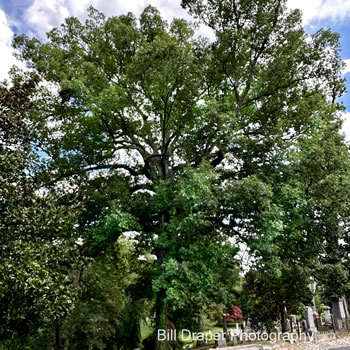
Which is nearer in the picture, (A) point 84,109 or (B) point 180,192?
(B) point 180,192


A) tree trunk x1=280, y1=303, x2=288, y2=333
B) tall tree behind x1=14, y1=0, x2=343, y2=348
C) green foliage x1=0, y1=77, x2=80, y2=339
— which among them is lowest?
tree trunk x1=280, y1=303, x2=288, y2=333

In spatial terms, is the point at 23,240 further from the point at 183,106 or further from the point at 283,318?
the point at 283,318

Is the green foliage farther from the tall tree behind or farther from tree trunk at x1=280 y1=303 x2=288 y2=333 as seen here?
tree trunk at x1=280 y1=303 x2=288 y2=333

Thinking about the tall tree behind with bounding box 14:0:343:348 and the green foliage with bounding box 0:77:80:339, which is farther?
the tall tree behind with bounding box 14:0:343:348

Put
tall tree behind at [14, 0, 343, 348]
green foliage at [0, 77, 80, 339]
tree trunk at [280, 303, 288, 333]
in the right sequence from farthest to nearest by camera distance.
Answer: tree trunk at [280, 303, 288, 333], tall tree behind at [14, 0, 343, 348], green foliage at [0, 77, 80, 339]

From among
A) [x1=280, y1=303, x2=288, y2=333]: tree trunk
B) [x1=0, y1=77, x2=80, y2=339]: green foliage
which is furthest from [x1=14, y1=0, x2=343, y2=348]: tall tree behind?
[x1=280, y1=303, x2=288, y2=333]: tree trunk

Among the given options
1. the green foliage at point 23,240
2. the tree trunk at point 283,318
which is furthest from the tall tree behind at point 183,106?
the tree trunk at point 283,318

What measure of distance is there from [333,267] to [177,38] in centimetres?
1217

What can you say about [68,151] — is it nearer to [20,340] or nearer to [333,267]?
[20,340]

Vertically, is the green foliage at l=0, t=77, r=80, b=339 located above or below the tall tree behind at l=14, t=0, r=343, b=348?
below

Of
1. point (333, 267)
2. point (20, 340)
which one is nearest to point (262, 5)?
point (333, 267)

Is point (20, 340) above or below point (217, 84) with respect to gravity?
below

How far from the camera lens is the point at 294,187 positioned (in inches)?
462

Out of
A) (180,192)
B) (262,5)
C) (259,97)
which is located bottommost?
(180,192)
